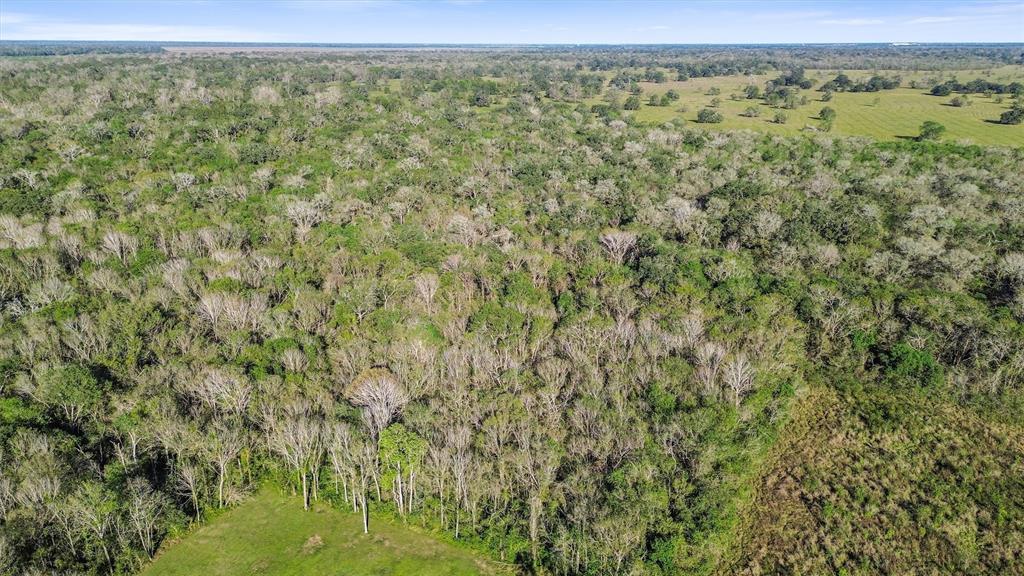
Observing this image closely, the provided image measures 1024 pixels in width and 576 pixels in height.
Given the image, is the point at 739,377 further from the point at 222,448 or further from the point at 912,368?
the point at 222,448

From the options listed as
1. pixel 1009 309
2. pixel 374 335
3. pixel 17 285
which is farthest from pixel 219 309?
pixel 1009 309

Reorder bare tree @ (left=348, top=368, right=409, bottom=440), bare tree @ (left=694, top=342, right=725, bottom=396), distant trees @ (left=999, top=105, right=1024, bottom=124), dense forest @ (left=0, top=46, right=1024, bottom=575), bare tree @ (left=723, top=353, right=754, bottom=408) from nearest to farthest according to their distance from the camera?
dense forest @ (left=0, top=46, right=1024, bottom=575)
bare tree @ (left=348, top=368, right=409, bottom=440)
bare tree @ (left=723, top=353, right=754, bottom=408)
bare tree @ (left=694, top=342, right=725, bottom=396)
distant trees @ (left=999, top=105, right=1024, bottom=124)

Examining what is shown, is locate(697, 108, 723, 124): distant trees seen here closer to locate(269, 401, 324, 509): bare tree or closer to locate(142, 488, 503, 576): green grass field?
locate(269, 401, 324, 509): bare tree

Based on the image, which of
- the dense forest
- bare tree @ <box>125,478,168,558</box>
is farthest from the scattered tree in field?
bare tree @ <box>125,478,168,558</box>

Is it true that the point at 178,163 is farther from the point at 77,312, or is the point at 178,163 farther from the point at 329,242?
the point at 77,312

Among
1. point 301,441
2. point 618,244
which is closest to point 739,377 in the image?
point 618,244

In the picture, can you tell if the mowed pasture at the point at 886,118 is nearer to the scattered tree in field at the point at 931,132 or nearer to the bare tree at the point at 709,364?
the scattered tree in field at the point at 931,132

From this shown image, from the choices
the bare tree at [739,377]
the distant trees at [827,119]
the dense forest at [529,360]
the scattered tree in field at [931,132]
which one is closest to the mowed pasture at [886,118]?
the distant trees at [827,119]
